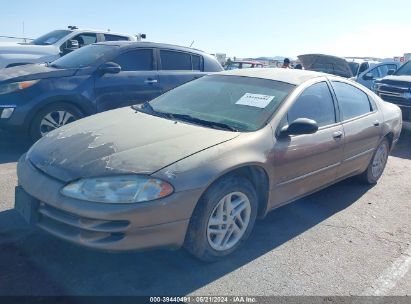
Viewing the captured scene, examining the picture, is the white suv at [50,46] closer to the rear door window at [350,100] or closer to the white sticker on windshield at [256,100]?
the white sticker on windshield at [256,100]

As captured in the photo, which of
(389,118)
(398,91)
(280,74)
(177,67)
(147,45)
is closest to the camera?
(280,74)

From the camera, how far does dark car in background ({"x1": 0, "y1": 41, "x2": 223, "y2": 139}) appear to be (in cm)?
539

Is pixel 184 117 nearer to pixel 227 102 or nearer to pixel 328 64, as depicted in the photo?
pixel 227 102

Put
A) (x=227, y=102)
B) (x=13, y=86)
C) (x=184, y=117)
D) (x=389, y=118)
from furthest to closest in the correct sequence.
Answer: (x=13, y=86) → (x=389, y=118) → (x=227, y=102) → (x=184, y=117)

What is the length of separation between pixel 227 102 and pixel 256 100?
29 cm

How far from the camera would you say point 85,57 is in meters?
6.27

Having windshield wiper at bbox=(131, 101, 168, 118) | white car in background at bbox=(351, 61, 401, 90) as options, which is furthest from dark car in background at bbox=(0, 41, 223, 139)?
white car in background at bbox=(351, 61, 401, 90)

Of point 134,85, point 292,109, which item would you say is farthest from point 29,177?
point 134,85

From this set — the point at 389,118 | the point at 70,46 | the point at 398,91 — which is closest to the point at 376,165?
the point at 389,118

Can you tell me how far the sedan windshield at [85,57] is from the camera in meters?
6.09

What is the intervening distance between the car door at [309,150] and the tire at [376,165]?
42.7 inches

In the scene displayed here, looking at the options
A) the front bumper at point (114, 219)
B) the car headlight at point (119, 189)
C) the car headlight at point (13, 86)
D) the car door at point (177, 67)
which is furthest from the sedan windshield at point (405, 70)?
the car headlight at point (119, 189)

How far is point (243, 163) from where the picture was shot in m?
3.08

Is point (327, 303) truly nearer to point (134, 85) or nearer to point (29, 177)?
point (29, 177)
